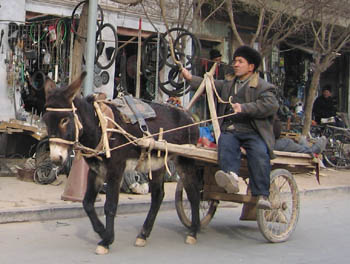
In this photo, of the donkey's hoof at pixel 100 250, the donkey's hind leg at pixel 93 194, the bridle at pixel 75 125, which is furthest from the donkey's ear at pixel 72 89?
the donkey's hoof at pixel 100 250

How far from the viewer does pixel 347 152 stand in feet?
55.8

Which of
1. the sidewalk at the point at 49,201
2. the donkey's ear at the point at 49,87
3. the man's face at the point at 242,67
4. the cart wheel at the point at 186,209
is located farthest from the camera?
the sidewalk at the point at 49,201

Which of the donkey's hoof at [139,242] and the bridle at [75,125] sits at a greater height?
the bridle at [75,125]

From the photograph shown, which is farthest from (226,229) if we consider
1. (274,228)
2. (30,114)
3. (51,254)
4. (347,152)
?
(347,152)

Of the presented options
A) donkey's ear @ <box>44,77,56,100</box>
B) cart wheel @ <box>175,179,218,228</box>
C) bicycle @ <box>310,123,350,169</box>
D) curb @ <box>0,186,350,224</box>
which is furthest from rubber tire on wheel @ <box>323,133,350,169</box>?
donkey's ear @ <box>44,77,56,100</box>

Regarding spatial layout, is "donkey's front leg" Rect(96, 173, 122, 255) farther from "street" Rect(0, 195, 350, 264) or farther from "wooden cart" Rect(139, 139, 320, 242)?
"wooden cart" Rect(139, 139, 320, 242)

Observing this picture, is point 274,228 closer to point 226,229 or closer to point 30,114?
point 226,229

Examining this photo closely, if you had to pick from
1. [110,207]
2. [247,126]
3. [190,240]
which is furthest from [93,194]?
[247,126]

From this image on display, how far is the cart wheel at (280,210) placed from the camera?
685 cm

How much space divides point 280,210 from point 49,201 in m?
3.71

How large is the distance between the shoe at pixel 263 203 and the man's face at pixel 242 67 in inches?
57.9

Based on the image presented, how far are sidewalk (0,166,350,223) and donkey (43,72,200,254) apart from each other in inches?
74.3

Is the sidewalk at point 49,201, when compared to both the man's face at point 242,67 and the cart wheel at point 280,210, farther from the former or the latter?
the man's face at point 242,67

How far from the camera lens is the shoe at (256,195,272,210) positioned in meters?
6.47
